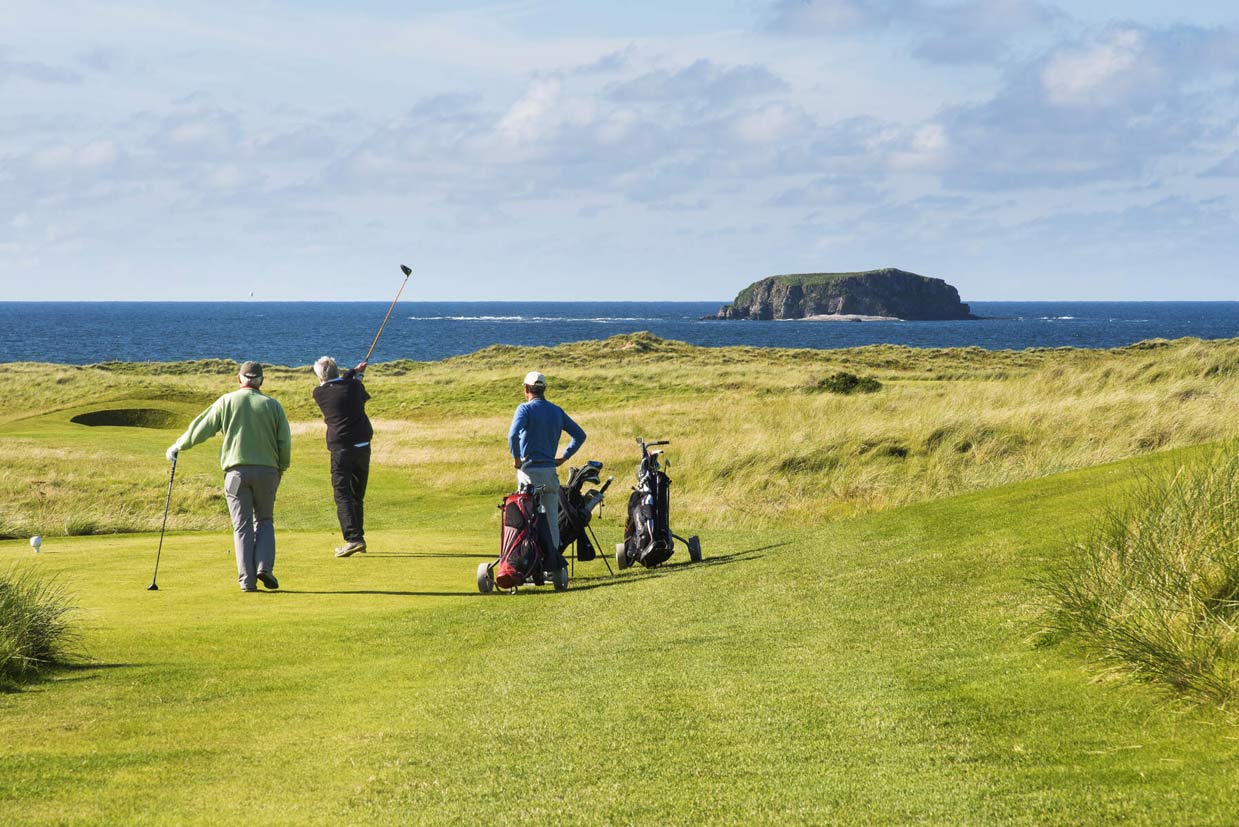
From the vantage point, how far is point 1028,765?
19.2 feet

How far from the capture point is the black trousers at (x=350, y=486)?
52.1ft

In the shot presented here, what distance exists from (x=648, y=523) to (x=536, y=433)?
2840 millimetres

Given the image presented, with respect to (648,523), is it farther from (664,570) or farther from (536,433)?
(536,433)

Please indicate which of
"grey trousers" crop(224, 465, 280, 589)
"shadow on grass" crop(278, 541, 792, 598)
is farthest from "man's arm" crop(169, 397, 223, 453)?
"shadow on grass" crop(278, 541, 792, 598)

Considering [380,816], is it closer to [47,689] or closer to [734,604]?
[47,689]

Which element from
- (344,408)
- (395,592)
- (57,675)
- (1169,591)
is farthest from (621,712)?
(344,408)

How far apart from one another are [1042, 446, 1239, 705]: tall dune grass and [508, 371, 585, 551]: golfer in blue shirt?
19.1ft

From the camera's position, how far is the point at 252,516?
43.2ft

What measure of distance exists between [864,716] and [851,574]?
5404 mm

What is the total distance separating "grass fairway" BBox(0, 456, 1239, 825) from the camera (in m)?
5.62

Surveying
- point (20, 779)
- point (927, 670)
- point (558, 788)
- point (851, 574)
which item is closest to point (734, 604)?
point (851, 574)

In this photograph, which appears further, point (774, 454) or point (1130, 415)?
point (774, 454)

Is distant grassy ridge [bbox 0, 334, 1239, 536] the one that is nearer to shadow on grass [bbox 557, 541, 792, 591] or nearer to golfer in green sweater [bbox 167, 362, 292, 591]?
shadow on grass [bbox 557, 541, 792, 591]

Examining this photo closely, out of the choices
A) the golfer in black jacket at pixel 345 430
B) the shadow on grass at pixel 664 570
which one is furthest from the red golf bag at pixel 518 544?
the golfer in black jacket at pixel 345 430
